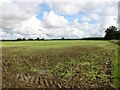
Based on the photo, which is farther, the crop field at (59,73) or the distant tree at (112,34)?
the distant tree at (112,34)

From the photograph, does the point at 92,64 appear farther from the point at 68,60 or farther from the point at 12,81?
the point at 12,81

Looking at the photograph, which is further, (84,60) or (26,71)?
(84,60)

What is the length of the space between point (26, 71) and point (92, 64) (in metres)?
5.71

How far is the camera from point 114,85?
611 inches

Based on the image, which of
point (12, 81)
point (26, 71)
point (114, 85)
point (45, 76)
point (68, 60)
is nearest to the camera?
point (114, 85)

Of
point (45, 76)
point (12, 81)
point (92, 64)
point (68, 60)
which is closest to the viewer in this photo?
point (12, 81)

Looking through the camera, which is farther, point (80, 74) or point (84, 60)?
point (84, 60)

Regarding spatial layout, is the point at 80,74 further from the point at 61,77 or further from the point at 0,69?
the point at 0,69

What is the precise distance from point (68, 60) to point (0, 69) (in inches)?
264

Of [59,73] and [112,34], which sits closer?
[59,73]

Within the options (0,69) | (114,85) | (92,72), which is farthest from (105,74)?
(0,69)

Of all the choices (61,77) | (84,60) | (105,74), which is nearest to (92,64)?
(84,60)

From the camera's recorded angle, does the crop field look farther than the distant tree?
No

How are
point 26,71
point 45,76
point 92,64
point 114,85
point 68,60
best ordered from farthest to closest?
1. point 68,60
2. point 92,64
3. point 26,71
4. point 45,76
5. point 114,85
